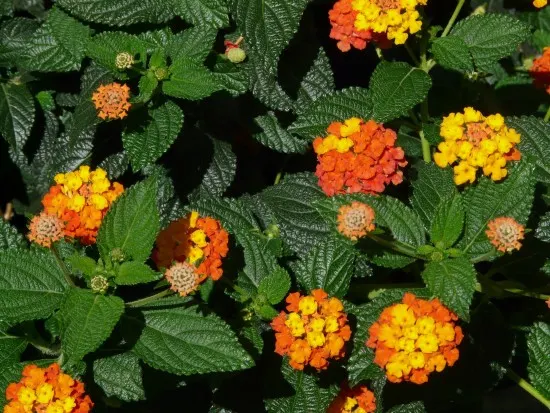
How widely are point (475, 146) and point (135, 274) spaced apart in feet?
2.43

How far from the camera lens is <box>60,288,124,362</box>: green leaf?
156cm

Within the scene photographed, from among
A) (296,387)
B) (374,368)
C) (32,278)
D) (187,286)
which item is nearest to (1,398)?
(32,278)

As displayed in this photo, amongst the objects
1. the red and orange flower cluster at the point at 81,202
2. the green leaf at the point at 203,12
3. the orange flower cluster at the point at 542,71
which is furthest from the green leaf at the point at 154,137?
the orange flower cluster at the point at 542,71

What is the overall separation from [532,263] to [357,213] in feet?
2.02

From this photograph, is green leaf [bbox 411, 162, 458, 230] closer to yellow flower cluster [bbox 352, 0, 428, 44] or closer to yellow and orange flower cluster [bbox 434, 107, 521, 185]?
yellow and orange flower cluster [bbox 434, 107, 521, 185]

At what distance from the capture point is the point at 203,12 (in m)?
2.07

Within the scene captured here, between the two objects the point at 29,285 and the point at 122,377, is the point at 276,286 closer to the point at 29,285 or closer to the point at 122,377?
the point at 122,377

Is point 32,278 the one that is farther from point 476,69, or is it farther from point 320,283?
point 476,69

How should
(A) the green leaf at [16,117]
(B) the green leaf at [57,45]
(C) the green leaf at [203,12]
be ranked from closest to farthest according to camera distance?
(C) the green leaf at [203,12], (B) the green leaf at [57,45], (A) the green leaf at [16,117]

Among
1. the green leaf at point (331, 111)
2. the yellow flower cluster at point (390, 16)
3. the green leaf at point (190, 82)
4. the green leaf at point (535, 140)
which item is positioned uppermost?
the yellow flower cluster at point (390, 16)

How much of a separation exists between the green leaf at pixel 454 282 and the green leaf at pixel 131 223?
55 cm

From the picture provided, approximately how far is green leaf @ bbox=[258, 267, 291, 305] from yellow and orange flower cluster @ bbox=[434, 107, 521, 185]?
41 cm

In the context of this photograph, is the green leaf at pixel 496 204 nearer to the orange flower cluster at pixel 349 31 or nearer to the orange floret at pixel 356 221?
the orange floret at pixel 356 221

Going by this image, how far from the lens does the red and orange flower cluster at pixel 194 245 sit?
5.86 feet
